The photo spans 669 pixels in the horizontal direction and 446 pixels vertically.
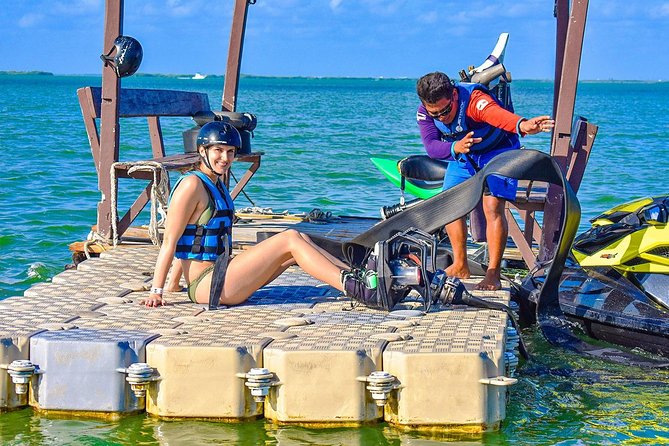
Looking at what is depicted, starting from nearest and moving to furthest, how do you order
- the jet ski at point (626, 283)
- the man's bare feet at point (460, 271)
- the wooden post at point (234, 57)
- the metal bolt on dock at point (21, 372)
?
the metal bolt on dock at point (21, 372) < the jet ski at point (626, 283) < the man's bare feet at point (460, 271) < the wooden post at point (234, 57)

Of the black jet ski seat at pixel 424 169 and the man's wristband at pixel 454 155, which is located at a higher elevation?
the man's wristband at pixel 454 155

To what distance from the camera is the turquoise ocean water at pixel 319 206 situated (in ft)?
19.4

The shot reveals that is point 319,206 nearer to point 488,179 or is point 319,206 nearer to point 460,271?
point 460,271

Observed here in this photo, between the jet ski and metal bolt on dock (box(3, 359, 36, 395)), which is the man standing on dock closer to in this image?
the jet ski

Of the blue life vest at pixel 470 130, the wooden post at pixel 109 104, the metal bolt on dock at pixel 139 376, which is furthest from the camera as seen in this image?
the wooden post at pixel 109 104

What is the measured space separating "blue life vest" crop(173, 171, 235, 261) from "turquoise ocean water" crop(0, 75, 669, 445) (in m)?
1.32

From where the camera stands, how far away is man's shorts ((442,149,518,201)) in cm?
768

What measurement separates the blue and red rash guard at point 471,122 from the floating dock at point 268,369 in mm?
1664

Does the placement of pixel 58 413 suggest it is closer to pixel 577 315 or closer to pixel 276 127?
pixel 577 315

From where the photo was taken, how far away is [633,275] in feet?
24.7

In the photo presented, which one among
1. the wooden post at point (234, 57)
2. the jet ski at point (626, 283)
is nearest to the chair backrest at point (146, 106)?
the wooden post at point (234, 57)

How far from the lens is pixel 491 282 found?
25.3 feet

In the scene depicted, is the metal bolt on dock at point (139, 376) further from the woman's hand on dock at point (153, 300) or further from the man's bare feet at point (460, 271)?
the man's bare feet at point (460, 271)

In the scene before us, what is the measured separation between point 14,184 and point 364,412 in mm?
15790
